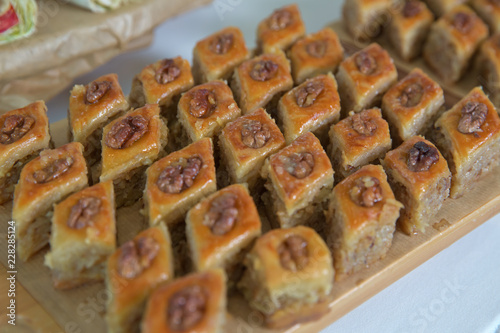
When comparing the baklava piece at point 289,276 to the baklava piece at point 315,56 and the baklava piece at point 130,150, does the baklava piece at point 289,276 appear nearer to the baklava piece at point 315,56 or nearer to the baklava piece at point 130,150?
the baklava piece at point 130,150

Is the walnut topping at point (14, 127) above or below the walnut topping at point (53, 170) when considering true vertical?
above

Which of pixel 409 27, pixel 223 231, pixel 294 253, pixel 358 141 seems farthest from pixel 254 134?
pixel 409 27

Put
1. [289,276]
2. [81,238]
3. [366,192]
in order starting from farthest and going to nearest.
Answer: [366,192]
[81,238]
[289,276]

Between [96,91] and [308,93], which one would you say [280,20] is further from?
[96,91]

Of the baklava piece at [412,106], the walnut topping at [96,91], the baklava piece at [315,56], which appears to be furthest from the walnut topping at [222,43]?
the baklava piece at [412,106]

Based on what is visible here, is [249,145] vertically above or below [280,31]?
below

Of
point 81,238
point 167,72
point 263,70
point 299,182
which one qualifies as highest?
point 167,72
